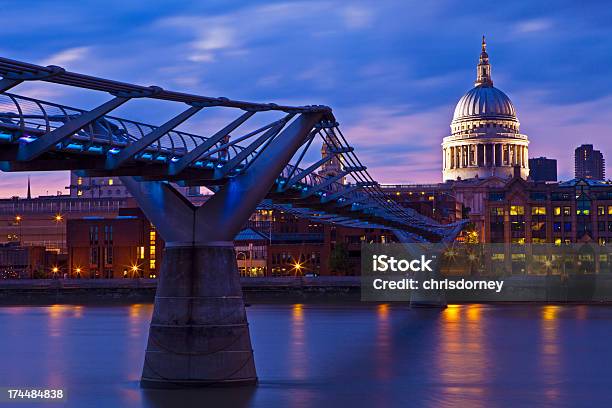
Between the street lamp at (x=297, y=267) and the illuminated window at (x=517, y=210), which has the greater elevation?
the illuminated window at (x=517, y=210)

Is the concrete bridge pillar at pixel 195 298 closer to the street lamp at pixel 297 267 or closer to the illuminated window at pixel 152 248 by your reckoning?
the street lamp at pixel 297 267

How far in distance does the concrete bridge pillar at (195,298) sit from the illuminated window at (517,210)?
156748 mm

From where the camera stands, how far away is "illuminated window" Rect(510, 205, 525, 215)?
19450 cm

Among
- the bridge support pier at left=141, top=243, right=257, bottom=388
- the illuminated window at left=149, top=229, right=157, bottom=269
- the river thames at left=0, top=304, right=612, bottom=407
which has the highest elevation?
the illuminated window at left=149, top=229, right=157, bottom=269

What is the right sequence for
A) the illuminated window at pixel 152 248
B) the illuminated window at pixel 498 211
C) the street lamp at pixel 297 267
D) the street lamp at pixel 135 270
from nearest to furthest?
the street lamp at pixel 297 267, the street lamp at pixel 135 270, the illuminated window at pixel 152 248, the illuminated window at pixel 498 211

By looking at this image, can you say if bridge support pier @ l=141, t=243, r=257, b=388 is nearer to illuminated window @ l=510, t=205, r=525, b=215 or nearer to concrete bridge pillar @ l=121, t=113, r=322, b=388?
concrete bridge pillar @ l=121, t=113, r=322, b=388

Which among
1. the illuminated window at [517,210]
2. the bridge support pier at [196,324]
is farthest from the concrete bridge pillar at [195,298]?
the illuminated window at [517,210]

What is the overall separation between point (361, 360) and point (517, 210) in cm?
13969

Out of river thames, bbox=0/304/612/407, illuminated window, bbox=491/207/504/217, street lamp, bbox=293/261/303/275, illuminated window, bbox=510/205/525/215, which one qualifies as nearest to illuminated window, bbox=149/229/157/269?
street lamp, bbox=293/261/303/275

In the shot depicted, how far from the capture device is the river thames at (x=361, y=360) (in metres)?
44.0

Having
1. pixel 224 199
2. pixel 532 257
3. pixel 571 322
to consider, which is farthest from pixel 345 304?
pixel 224 199

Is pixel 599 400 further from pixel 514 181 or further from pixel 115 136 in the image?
pixel 514 181

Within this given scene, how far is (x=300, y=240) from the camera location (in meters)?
174

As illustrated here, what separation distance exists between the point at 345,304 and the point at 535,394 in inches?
3055
